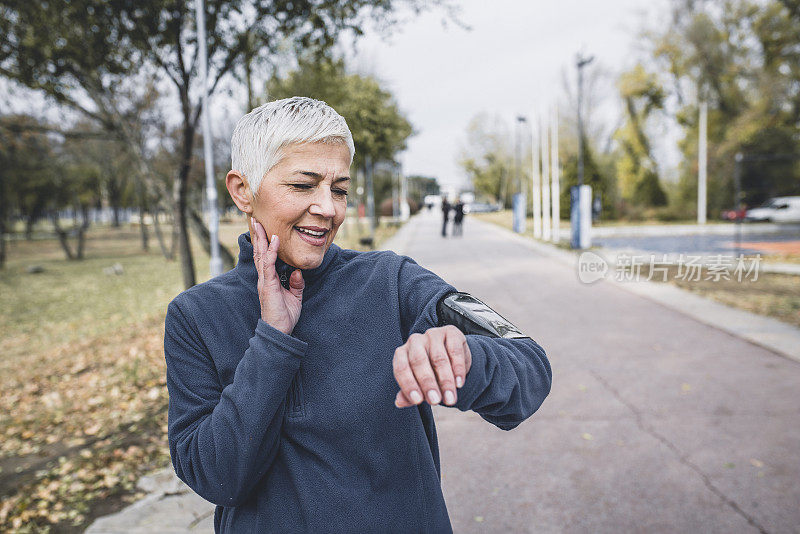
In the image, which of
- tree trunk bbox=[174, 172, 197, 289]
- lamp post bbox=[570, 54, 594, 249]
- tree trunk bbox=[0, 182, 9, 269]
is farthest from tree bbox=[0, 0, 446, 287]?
tree trunk bbox=[0, 182, 9, 269]

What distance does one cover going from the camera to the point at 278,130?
120 cm

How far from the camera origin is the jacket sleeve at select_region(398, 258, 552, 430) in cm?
100

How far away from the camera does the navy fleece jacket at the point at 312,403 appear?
3.62 ft

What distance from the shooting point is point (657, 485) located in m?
3.87

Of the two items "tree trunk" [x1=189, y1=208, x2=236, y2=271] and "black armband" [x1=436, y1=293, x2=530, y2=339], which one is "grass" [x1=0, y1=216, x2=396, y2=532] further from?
"black armband" [x1=436, y1=293, x2=530, y2=339]

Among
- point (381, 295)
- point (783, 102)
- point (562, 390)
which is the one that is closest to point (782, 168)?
point (783, 102)

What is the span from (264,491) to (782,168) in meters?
41.6

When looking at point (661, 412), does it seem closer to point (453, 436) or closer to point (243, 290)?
point (453, 436)

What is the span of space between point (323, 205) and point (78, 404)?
20.6 ft

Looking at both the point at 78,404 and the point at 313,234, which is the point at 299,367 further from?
the point at 78,404

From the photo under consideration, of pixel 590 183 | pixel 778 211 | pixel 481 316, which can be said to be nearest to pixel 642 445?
pixel 481 316

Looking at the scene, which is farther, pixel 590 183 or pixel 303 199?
pixel 590 183

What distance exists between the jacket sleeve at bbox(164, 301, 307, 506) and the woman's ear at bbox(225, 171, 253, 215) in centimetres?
29

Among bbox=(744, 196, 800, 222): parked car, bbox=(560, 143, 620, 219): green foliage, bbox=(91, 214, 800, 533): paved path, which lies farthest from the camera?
bbox=(560, 143, 620, 219): green foliage
